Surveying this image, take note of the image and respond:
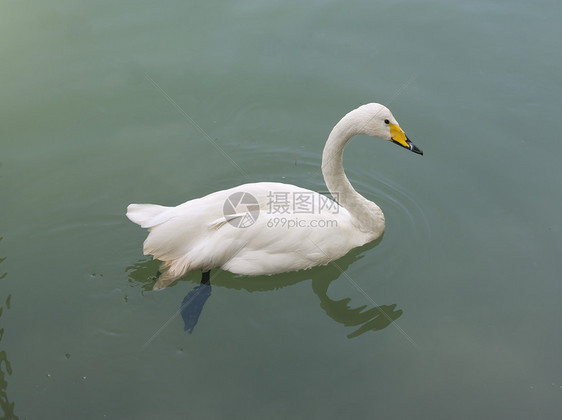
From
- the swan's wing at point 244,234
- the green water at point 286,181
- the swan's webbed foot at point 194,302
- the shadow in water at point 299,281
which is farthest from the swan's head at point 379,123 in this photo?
the swan's webbed foot at point 194,302

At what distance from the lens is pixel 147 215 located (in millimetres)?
5805

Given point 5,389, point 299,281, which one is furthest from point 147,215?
point 5,389

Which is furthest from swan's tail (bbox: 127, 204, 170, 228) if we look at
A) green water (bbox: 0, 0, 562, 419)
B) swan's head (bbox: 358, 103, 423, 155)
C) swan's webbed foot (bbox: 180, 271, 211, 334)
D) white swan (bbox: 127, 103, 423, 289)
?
swan's head (bbox: 358, 103, 423, 155)

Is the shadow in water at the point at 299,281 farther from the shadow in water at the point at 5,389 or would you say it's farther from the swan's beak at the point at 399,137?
the shadow in water at the point at 5,389

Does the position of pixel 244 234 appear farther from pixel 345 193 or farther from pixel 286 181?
pixel 286 181

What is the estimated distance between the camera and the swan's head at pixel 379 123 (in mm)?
5680

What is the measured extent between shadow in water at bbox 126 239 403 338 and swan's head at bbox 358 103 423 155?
122cm

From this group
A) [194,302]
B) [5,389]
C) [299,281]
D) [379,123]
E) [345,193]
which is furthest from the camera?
[345,193]

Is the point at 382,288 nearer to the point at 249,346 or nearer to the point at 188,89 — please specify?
the point at 249,346

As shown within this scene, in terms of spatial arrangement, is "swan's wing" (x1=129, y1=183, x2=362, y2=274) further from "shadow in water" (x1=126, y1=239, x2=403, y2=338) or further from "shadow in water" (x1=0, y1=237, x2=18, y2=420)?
"shadow in water" (x1=0, y1=237, x2=18, y2=420)

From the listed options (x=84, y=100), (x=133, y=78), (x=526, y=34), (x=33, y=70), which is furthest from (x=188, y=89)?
(x=526, y=34)

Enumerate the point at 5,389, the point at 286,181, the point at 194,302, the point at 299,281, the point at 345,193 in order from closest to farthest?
the point at 5,389
the point at 194,302
the point at 299,281
the point at 345,193
the point at 286,181

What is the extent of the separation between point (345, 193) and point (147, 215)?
1.98 m

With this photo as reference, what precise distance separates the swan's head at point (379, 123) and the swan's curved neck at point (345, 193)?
8.3 inches
